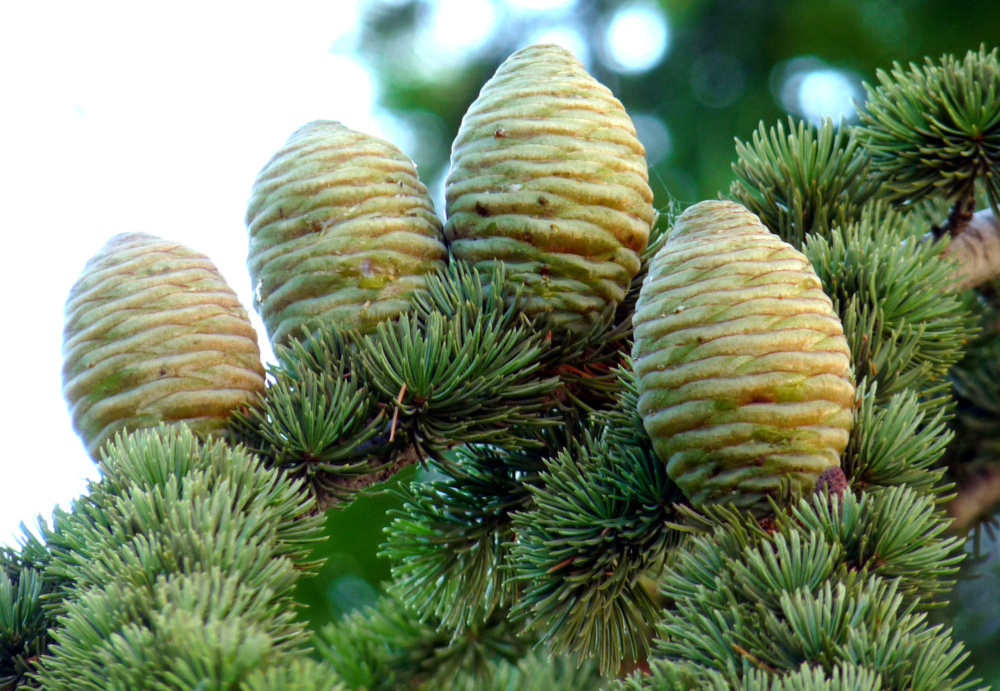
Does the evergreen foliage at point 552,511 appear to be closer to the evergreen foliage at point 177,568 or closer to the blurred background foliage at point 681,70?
the evergreen foliage at point 177,568

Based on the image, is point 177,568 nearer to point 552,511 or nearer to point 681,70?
point 552,511

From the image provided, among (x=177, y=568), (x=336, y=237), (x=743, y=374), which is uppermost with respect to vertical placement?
(x=336, y=237)

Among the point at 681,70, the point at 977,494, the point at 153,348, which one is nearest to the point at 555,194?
the point at 153,348

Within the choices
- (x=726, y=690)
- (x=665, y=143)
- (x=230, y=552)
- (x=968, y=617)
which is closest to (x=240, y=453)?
(x=230, y=552)

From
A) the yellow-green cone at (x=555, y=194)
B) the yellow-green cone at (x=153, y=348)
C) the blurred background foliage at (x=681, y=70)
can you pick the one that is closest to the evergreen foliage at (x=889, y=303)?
the yellow-green cone at (x=555, y=194)

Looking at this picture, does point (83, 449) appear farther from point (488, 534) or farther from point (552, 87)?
point (552, 87)
